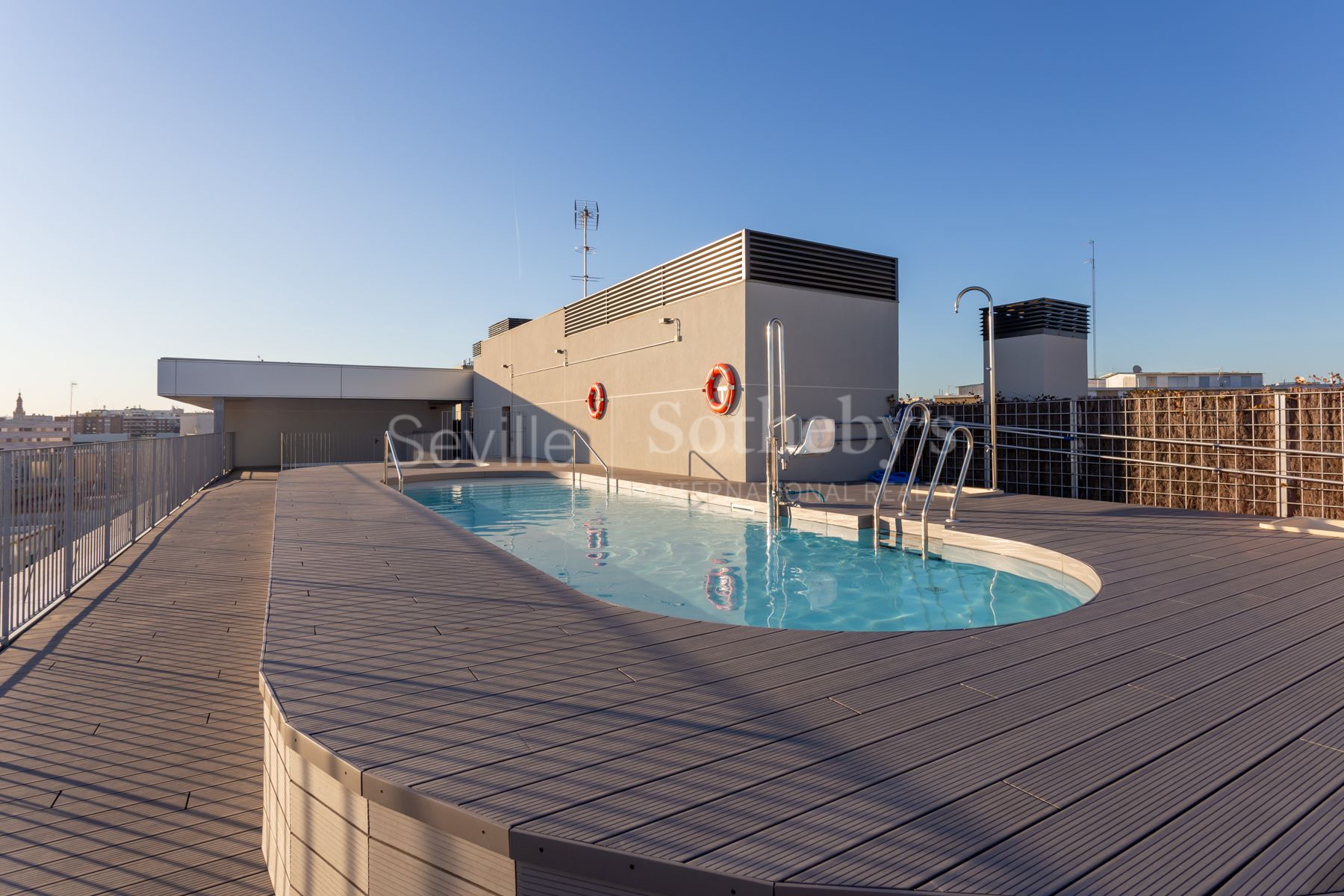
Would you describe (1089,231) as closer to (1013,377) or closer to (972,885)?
(1013,377)

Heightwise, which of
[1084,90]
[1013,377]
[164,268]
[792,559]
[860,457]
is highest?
[1084,90]

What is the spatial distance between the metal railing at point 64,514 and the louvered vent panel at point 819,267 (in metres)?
7.10

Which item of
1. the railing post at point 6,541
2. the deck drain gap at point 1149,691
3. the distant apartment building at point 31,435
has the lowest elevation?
the deck drain gap at point 1149,691

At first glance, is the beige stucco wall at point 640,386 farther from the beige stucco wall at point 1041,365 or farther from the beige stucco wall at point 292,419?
the beige stucco wall at point 292,419

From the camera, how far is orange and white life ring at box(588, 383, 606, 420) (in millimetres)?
12719

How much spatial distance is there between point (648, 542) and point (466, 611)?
356 cm

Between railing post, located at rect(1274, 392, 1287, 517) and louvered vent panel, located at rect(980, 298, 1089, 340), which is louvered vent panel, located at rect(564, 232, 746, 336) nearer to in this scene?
louvered vent panel, located at rect(980, 298, 1089, 340)

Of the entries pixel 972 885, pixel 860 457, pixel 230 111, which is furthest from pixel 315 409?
pixel 972 885

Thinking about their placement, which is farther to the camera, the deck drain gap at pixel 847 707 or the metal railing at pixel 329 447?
the metal railing at pixel 329 447

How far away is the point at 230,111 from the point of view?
30.3 ft

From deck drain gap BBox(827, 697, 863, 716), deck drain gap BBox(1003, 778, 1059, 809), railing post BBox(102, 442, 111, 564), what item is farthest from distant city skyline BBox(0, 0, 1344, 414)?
deck drain gap BBox(1003, 778, 1059, 809)

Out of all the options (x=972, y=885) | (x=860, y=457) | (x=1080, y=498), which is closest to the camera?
(x=972, y=885)

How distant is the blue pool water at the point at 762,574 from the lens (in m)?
4.20

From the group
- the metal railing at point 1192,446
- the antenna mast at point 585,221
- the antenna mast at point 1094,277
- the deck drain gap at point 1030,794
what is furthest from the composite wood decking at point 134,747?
the antenna mast at point 1094,277
